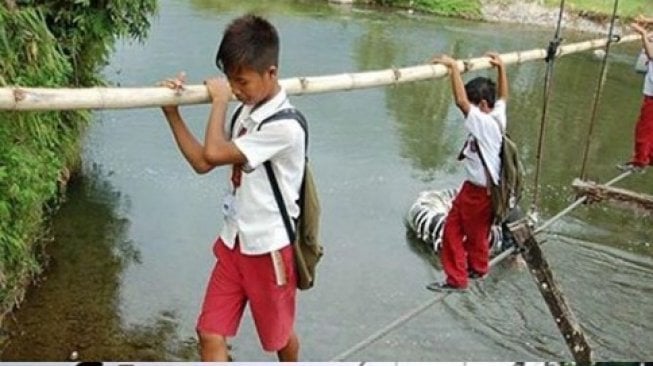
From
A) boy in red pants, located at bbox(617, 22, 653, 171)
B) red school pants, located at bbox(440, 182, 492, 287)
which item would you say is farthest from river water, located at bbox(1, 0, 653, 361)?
red school pants, located at bbox(440, 182, 492, 287)

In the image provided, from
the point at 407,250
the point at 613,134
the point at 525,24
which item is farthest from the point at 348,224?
the point at 525,24

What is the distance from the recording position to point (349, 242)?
6285mm

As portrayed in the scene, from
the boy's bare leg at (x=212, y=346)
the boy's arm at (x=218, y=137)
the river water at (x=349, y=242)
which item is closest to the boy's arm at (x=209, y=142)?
the boy's arm at (x=218, y=137)

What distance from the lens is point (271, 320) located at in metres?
2.14

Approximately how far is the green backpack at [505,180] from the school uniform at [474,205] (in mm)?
15

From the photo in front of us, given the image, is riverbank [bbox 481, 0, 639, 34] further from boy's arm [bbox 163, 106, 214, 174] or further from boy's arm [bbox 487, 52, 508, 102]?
boy's arm [bbox 163, 106, 214, 174]

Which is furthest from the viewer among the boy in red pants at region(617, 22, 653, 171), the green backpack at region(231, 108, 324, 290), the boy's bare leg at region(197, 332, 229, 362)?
the boy in red pants at region(617, 22, 653, 171)

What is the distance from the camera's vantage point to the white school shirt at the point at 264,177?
6.42 feet

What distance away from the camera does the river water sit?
491 cm

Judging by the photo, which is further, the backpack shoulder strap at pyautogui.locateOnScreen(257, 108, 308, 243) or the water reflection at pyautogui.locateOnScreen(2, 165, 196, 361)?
the water reflection at pyautogui.locateOnScreen(2, 165, 196, 361)

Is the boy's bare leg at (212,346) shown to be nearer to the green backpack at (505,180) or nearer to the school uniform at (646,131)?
the green backpack at (505,180)

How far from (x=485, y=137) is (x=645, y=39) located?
180cm

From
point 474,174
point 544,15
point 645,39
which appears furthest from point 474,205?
point 544,15

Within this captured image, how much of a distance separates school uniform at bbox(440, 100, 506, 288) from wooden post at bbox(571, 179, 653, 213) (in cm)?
96
